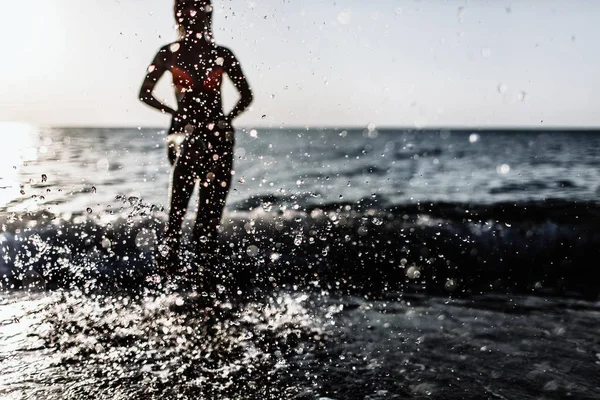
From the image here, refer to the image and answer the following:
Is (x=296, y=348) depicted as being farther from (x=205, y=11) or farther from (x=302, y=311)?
(x=205, y=11)

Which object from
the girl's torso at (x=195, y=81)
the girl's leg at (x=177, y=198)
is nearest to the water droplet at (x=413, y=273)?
the girl's leg at (x=177, y=198)

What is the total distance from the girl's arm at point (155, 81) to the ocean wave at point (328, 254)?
1.26m

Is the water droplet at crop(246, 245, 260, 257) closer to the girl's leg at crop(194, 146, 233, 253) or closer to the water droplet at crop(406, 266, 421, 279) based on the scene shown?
the water droplet at crop(406, 266, 421, 279)

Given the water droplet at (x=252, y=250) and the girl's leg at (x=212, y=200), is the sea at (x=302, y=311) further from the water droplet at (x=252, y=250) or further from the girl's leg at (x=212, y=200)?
the girl's leg at (x=212, y=200)

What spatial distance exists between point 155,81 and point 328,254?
3.73 meters

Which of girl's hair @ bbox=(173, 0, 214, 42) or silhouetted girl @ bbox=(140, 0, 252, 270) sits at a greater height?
girl's hair @ bbox=(173, 0, 214, 42)

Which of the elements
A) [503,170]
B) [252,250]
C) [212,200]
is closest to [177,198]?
[212,200]

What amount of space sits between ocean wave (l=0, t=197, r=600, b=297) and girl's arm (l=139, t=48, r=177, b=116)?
4.12 ft

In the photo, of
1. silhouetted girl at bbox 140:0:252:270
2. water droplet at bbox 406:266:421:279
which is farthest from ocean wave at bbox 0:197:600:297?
silhouetted girl at bbox 140:0:252:270

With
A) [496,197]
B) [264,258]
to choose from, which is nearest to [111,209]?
[264,258]

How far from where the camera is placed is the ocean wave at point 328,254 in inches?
212

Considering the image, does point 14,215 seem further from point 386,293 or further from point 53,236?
point 386,293

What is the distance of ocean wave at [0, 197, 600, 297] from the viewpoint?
5.38 metres

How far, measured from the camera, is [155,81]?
160 inches
